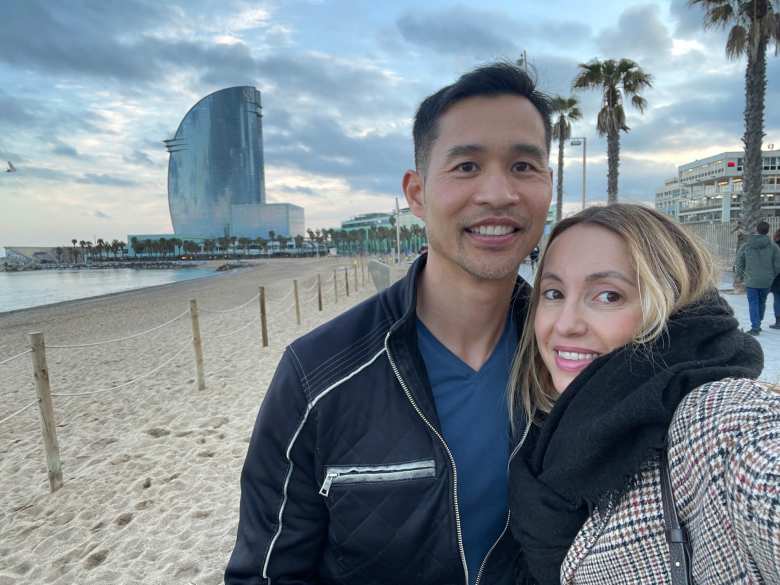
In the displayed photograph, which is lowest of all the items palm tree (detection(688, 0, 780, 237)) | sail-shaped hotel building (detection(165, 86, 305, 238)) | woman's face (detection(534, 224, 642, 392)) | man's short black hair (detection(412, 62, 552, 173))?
woman's face (detection(534, 224, 642, 392))

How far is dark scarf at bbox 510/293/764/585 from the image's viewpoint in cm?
100

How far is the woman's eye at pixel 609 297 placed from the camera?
1312 mm

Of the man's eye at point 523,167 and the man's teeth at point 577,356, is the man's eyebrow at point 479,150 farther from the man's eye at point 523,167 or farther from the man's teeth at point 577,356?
the man's teeth at point 577,356

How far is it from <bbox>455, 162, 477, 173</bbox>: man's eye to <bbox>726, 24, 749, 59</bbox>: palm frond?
14666 millimetres

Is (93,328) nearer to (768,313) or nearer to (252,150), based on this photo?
(768,313)

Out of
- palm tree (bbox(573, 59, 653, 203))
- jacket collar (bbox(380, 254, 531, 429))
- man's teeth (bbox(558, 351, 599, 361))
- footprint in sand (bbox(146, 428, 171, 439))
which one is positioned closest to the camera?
man's teeth (bbox(558, 351, 599, 361))

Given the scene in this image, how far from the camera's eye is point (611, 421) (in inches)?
40.0

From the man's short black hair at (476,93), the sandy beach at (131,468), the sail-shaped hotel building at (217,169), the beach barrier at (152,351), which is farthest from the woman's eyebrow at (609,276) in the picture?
the sail-shaped hotel building at (217,169)

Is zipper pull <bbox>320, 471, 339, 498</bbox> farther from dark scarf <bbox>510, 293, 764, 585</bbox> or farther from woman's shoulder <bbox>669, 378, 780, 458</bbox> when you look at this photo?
woman's shoulder <bbox>669, 378, 780, 458</bbox>

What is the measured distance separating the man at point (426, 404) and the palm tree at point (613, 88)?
60.7 ft

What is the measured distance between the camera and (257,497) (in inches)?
54.7

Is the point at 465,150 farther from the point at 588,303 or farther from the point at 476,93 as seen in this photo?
the point at 588,303

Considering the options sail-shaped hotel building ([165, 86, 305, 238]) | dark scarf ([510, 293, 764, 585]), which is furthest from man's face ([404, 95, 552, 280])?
sail-shaped hotel building ([165, 86, 305, 238])

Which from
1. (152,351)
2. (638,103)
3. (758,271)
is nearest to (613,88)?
(638,103)
